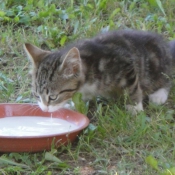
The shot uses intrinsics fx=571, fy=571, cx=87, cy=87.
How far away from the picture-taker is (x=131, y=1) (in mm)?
6648

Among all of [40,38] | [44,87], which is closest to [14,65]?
[40,38]

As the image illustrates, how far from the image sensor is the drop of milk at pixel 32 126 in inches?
156

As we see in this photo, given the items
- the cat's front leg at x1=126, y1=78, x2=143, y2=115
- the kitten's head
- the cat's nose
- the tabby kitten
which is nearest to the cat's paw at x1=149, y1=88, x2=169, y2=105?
the tabby kitten

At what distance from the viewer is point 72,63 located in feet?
14.3

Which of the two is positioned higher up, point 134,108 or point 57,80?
point 57,80

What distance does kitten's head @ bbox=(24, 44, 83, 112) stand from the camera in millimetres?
4371

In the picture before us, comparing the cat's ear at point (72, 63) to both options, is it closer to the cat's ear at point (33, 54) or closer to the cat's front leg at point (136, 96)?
the cat's ear at point (33, 54)

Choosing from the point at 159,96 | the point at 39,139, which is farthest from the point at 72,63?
the point at 159,96

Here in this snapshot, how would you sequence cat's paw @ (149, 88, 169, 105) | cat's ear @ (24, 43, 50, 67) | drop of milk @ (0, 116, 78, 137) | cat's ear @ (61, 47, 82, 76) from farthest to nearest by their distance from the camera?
cat's paw @ (149, 88, 169, 105)
cat's ear @ (24, 43, 50, 67)
cat's ear @ (61, 47, 82, 76)
drop of milk @ (0, 116, 78, 137)

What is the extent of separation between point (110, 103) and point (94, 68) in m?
0.32

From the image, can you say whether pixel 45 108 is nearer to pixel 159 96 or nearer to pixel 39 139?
pixel 39 139

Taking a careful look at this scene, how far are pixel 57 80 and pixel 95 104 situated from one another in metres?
0.46

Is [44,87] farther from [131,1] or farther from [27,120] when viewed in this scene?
[131,1]

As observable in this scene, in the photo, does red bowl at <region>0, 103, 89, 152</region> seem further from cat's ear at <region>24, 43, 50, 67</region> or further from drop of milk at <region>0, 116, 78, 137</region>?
cat's ear at <region>24, 43, 50, 67</region>
